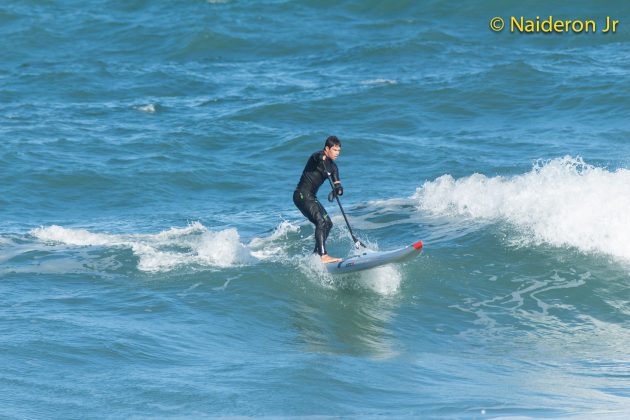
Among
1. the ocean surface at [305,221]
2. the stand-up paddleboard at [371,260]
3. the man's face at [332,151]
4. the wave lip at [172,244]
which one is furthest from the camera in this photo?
the wave lip at [172,244]

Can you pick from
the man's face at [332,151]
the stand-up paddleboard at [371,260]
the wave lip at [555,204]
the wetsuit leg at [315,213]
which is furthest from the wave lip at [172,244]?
the wave lip at [555,204]

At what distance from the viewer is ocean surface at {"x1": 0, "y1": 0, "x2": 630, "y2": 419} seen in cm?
1063

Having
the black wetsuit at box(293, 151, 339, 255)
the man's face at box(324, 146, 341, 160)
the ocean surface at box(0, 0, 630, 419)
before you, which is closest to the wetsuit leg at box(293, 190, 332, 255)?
the black wetsuit at box(293, 151, 339, 255)

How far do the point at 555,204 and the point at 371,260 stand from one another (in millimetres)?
4500

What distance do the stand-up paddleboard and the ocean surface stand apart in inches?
18.7

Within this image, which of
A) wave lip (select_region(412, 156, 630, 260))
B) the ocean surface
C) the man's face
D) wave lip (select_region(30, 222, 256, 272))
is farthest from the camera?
wave lip (select_region(412, 156, 630, 260))

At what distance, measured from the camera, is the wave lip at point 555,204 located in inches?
615

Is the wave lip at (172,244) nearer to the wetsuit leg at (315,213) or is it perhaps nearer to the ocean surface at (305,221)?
the ocean surface at (305,221)

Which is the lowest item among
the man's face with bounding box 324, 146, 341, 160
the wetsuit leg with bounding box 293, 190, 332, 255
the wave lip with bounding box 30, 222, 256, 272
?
the wave lip with bounding box 30, 222, 256, 272

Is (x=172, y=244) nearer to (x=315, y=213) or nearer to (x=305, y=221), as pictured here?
(x=305, y=221)

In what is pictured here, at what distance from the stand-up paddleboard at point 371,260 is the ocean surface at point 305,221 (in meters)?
0.47

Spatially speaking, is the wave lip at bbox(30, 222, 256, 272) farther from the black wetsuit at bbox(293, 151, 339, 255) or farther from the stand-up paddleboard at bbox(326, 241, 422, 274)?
the stand-up paddleboard at bbox(326, 241, 422, 274)

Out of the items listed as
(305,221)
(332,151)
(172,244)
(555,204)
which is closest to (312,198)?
(332,151)

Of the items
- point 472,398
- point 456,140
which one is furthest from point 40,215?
point 472,398
